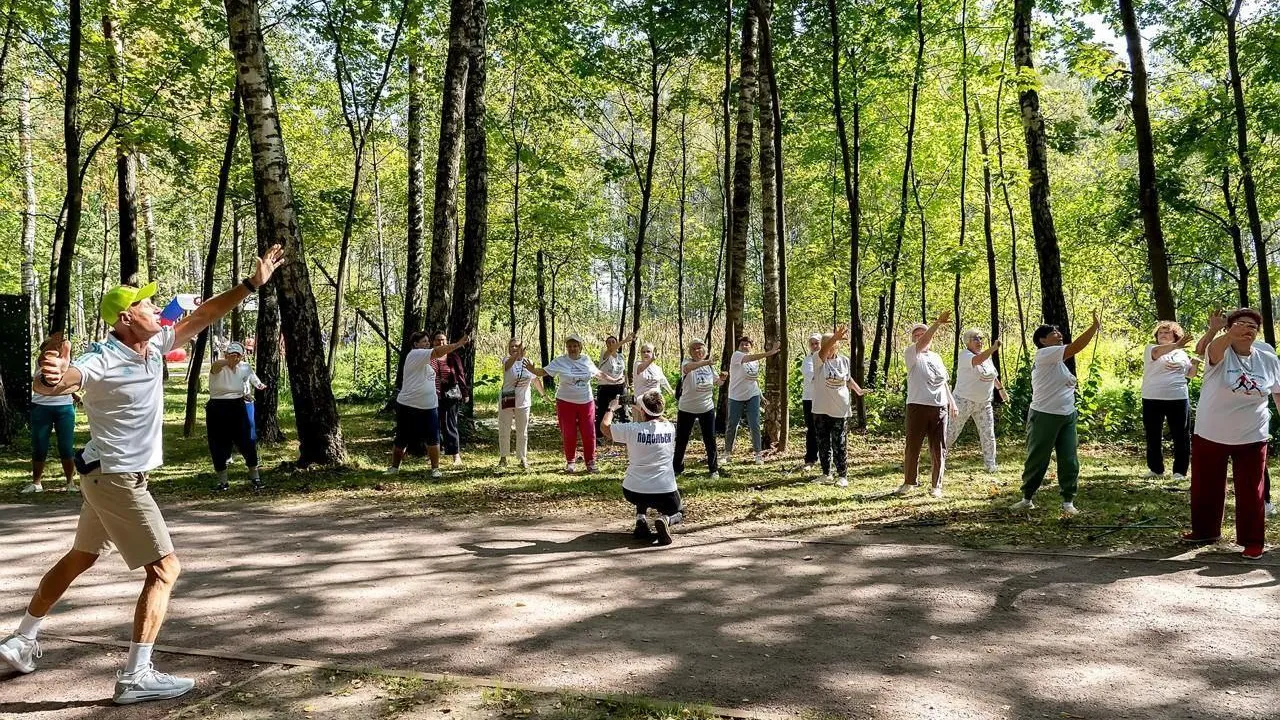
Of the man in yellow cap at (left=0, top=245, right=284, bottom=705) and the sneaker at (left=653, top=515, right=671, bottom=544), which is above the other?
the man in yellow cap at (left=0, top=245, right=284, bottom=705)

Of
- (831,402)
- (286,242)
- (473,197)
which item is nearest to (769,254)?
(831,402)

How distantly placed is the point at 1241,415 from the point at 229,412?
35.6ft

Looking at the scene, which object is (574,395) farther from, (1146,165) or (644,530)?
(1146,165)

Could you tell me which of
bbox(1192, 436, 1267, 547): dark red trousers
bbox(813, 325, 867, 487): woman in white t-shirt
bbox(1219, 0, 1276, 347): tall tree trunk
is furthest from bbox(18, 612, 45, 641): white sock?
bbox(1219, 0, 1276, 347): tall tree trunk

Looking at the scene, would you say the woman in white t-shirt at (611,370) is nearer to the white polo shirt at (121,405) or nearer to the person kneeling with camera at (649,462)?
the person kneeling with camera at (649,462)

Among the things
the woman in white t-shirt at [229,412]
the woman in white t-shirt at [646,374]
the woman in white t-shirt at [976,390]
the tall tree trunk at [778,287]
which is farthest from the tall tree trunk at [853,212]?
→ the woman in white t-shirt at [229,412]

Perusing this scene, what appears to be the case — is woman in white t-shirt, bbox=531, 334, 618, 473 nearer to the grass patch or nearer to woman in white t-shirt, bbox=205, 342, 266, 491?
the grass patch

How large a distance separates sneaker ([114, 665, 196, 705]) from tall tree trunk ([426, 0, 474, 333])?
919 cm

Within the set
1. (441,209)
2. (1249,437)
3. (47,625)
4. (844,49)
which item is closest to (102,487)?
(47,625)

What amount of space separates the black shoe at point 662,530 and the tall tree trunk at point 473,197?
272 inches

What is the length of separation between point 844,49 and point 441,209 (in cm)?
922

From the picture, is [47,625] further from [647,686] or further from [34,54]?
[34,54]

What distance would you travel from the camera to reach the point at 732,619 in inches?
216

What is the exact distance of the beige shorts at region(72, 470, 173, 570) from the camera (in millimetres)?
4152
